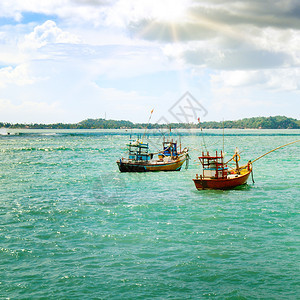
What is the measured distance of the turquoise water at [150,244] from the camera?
14.8 meters

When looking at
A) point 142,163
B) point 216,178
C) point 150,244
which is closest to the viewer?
point 150,244

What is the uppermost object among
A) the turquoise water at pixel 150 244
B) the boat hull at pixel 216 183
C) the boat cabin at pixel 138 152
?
the boat cabin at pixel 138 152

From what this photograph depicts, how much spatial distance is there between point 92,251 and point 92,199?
13.1 m

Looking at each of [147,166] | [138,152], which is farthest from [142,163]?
[138,152]

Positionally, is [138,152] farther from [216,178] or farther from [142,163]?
[216,178]

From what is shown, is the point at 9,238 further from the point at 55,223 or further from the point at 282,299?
the point at 282,299

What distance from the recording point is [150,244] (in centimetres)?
1953

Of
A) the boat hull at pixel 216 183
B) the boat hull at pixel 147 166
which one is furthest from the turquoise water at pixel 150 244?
the boat hull at pixel 147 166

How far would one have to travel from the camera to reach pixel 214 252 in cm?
1828

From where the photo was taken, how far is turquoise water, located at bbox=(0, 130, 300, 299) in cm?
1484

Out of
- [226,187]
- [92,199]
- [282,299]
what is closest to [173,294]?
[282,299]

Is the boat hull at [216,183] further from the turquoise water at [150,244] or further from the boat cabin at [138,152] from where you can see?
the boat cabin at [138,152]

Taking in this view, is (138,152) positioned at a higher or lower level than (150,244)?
higher

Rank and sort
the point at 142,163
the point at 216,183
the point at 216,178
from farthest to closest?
the point at 142,163 < the point at 216,178 < the point at 216,183
